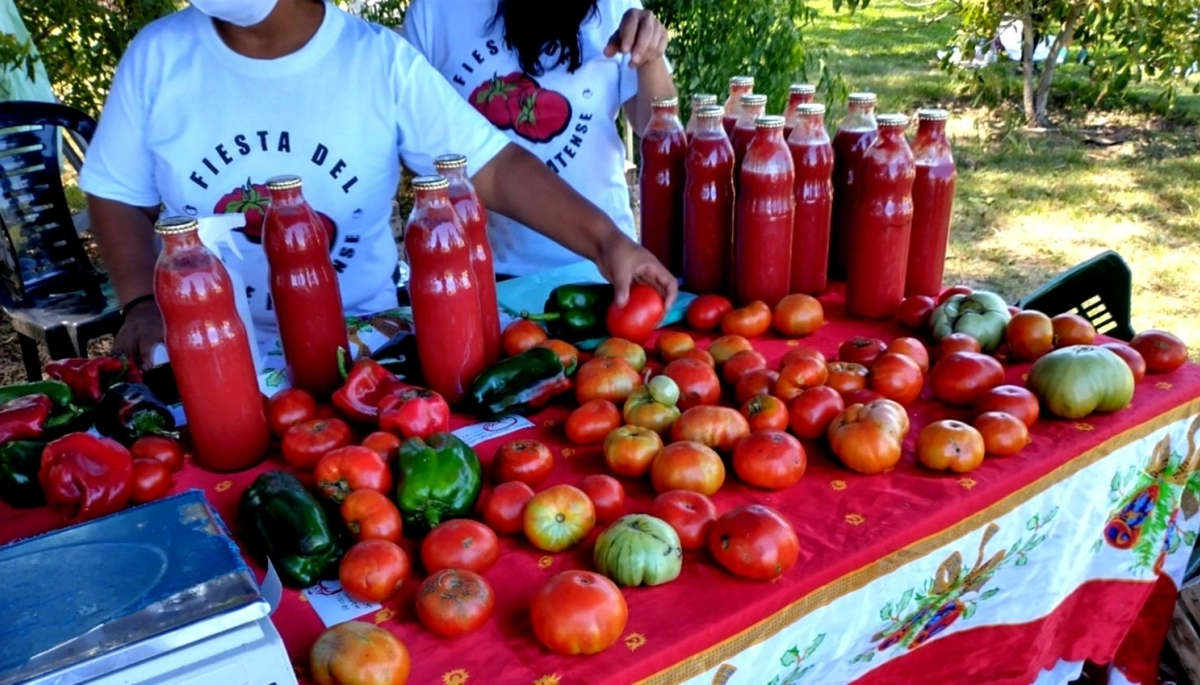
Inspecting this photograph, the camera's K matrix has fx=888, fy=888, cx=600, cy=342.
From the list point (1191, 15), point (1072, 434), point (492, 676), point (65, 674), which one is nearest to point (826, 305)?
point (1072, 434)

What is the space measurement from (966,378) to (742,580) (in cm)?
73

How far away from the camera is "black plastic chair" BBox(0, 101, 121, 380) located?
13.1 feet

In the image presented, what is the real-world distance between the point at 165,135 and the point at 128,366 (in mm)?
680

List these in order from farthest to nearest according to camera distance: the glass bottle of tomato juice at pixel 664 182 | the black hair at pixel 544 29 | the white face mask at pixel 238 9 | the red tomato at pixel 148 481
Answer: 1. the black hair at pixel 544 29
2. the glass bottle of tomato juice at pixel 664 182
3. the white face mask at pixel 238 9
4. the red tomato at pixel 148 481

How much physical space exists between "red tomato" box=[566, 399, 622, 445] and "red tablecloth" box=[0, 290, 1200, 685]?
0.03 m

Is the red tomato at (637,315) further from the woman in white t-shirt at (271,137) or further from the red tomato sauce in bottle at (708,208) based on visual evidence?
the red tomato sauce in bottle at (708,208)

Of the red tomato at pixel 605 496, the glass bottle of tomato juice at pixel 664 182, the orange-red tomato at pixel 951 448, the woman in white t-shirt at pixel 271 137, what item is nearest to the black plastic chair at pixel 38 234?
the woman in white t-shirt at pixel 271 137

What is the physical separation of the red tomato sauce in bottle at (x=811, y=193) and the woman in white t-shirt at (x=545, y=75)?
69 centimetres

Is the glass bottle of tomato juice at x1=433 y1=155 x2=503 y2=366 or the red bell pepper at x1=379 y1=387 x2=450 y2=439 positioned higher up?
the glass bottle of tomato juice at x1=433 y1=155 x2=503 y2=366

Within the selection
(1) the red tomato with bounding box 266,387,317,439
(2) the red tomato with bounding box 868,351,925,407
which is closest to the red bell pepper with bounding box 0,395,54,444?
(1) the red tomato with bounding box 266,387,317,439

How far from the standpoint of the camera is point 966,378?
1760 millimetres

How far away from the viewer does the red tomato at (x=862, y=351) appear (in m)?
1.90

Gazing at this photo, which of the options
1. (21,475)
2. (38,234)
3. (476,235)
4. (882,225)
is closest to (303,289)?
(476,235)

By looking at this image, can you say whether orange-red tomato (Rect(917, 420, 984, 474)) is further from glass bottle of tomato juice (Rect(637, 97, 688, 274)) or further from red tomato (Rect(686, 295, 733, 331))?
glass bottle of tomato juice (Rect(637, 97, 688, 274))
